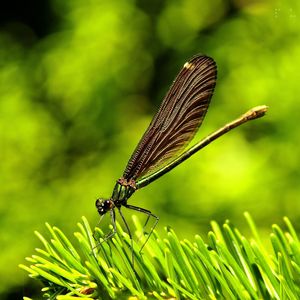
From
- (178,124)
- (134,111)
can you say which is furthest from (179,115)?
(134,111)

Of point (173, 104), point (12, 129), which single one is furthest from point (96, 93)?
point (173, 104)

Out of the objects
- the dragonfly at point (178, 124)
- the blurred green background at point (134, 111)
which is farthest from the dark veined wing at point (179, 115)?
the blurred green background at point (134, 111)

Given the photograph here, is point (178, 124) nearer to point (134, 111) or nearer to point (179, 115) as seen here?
point (179, 115)

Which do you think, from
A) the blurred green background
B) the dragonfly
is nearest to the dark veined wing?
the dragonfly

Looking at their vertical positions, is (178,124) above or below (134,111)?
below

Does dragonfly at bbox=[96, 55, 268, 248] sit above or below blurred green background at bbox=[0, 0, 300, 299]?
below

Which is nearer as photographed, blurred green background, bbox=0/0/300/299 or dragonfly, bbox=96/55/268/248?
dragonfly, bbox=96/55/268/248

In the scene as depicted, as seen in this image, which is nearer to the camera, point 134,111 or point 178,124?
point 178,124

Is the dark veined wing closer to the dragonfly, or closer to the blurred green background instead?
the dragonfly
